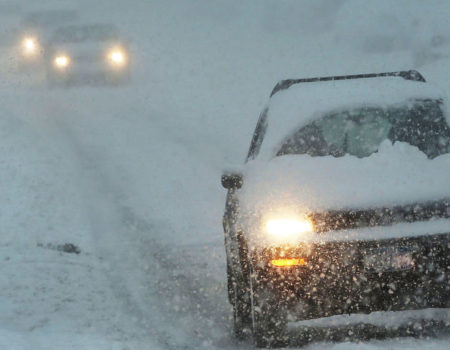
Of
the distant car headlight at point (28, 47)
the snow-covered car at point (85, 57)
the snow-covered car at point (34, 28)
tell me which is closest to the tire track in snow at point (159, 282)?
the snow-covered car at point (85, 57)

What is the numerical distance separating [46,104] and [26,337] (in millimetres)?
14465

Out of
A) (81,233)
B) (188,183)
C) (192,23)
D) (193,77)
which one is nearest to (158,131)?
(188,183)

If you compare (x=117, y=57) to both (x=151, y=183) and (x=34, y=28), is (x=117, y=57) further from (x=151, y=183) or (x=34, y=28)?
(x=151, y=183)

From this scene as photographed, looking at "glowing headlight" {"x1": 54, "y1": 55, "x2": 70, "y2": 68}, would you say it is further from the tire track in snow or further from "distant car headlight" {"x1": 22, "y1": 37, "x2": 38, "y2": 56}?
the tire track in snow

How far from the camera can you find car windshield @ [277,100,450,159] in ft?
18.5

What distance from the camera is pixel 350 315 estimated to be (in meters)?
4.44

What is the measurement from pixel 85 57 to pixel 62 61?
556mm

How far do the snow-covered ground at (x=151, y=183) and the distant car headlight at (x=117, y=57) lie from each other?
708 millimetres

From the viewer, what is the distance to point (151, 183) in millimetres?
11172

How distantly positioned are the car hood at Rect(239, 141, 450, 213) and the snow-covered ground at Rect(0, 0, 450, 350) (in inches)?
26.4

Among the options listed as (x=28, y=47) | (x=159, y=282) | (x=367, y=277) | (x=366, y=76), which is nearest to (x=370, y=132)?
(x=366, y=76)

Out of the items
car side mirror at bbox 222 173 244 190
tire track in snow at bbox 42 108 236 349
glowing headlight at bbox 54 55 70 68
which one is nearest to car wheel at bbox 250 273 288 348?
tire track in snow at bbox 42 108 236 349

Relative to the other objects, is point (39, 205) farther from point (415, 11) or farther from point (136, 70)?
point (415, 11)

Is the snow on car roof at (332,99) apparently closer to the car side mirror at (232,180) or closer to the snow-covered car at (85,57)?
the car side mirror at (232,180)
